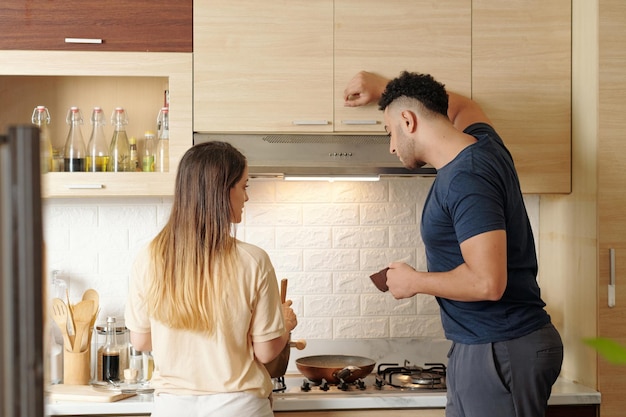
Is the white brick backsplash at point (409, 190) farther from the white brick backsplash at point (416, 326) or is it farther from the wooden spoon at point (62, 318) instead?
the wooden spoon at point (62, 318)

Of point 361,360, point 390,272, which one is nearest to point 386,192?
point 361,360

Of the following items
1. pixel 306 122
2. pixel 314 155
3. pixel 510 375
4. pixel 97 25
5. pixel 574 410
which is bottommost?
pixel 574 410

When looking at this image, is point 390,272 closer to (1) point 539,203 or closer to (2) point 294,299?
(2) point 294,299

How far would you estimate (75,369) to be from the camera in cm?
312

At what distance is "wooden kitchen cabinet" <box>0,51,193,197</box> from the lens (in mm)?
3014

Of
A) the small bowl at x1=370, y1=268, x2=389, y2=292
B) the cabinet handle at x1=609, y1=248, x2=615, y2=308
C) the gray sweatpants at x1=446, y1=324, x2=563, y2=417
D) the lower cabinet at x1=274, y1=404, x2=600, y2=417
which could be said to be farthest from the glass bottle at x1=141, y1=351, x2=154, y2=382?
the cabinet handle at x1=609, y1=248, x2=615, y2=308

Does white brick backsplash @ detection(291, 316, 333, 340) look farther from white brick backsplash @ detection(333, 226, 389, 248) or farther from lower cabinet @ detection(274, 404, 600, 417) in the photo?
lower cabinet @ detection(274, 404, 600, 417)

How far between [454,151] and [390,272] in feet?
1.36

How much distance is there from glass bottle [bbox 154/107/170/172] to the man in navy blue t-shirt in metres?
0.95

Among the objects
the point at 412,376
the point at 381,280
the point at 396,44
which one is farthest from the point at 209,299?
the point at 396,44

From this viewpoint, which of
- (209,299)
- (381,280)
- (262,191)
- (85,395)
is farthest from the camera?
(262,191)

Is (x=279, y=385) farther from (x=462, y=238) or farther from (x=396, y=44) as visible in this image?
(x=396, y=44)

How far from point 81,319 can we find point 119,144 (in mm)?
670

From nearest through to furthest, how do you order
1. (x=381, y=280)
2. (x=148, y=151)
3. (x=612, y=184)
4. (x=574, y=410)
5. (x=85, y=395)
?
(x=381, y=280) → (x=85, y=395) → (x=574, y=410) → (x=612, y=184) → (x=148, y=151)
